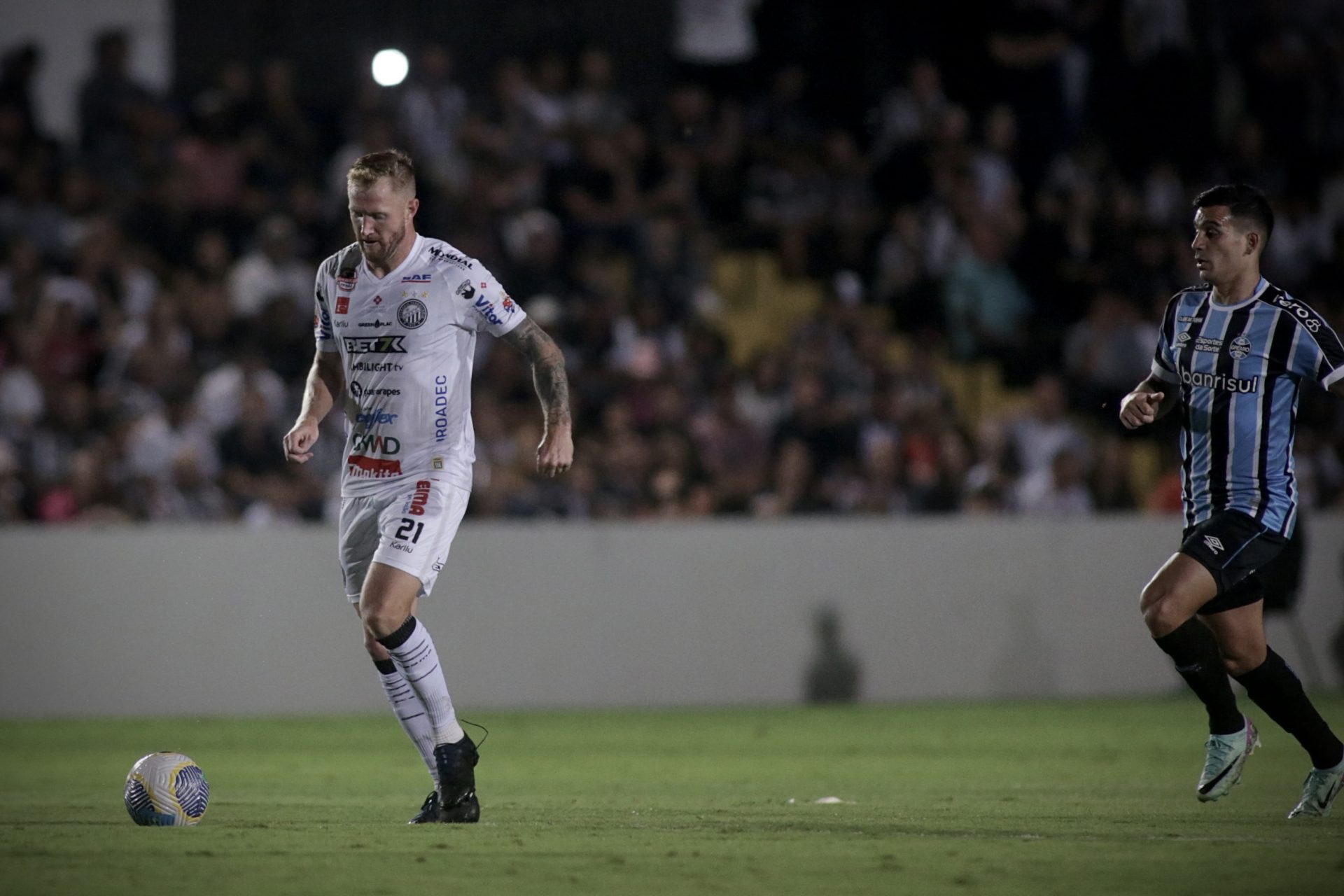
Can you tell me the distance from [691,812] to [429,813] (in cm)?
116

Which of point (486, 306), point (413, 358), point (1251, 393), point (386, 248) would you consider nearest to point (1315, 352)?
point (1251, 393)

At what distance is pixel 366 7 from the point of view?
20.1 m

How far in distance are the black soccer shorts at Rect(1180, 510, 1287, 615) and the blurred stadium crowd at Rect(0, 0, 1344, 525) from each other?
26.3 ft

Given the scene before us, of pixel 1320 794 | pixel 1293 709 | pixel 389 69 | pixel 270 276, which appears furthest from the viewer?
pixel 389 69

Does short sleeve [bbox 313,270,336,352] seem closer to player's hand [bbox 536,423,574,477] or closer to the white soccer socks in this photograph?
player's hand [bbox 536,423,574,477]

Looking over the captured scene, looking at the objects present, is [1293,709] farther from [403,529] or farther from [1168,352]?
[403,529]

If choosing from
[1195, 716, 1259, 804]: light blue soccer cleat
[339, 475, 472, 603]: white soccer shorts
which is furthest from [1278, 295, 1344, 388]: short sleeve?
[339, 475, 472, 603]: white soccer shorts

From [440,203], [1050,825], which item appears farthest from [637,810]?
[440,203]

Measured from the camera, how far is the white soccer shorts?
729cm

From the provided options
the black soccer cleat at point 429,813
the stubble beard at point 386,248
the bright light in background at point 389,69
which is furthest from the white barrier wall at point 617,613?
the black soccer cleat at point 429,813

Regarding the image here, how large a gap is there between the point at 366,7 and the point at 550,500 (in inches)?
285

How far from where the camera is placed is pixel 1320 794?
758 cm

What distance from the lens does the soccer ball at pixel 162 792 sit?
7.20 meters

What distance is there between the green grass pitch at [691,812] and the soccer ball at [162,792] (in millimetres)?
110
